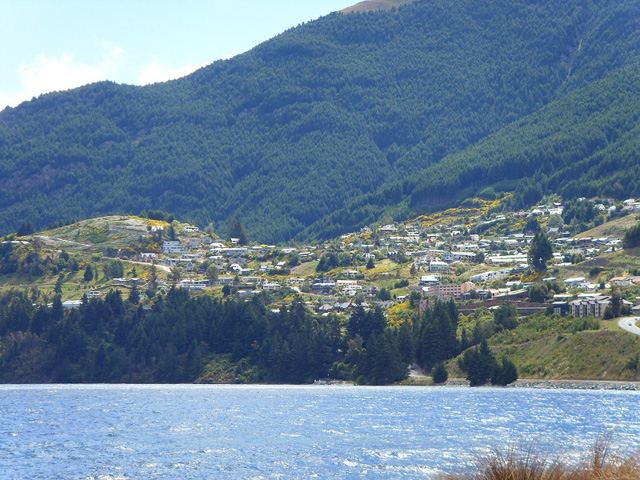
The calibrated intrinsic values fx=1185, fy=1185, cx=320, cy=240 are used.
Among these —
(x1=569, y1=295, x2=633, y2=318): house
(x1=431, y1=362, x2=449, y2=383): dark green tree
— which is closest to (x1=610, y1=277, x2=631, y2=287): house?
(x1=569, y1=295, x2=633, y2=318): house

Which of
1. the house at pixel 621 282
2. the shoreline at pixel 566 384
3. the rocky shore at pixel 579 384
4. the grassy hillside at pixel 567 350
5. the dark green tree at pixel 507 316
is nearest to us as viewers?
the rocky shore at pixel 579 384

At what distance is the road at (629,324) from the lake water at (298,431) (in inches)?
601

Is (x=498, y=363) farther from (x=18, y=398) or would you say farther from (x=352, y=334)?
(x=18, y=398)

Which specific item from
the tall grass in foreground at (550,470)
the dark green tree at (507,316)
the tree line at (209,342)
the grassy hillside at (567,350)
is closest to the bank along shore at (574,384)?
the grassy hillside at (567,350)

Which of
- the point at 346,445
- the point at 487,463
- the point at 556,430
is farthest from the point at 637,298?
the point at 487,463

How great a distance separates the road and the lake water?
15.3 meters

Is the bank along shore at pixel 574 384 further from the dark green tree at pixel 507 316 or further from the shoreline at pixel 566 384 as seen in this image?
the dark green tree at pixel 507 316

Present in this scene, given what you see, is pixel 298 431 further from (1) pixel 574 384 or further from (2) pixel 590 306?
(2) pixel 590 306

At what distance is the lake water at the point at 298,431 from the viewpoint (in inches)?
2746

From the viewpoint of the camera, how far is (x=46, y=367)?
184 metres

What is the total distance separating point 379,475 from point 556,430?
2352 cm

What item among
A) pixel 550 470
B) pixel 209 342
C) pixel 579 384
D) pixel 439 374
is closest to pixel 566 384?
pixel 579 384

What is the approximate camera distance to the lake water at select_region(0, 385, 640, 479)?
6975 cm

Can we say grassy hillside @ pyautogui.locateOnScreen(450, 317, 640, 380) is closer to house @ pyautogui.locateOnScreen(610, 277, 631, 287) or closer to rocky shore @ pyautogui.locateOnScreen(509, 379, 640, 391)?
rocky shore @ pyautogui.locateOnScreen(509, 379, 640, 391)
